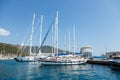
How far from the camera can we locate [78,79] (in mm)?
31094

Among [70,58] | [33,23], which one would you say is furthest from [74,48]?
[33,23]

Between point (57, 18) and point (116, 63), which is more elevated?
point (57, 18)

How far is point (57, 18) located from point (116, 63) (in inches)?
1211

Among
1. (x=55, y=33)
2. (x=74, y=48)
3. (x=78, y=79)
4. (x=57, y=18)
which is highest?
(x=57, y=18)

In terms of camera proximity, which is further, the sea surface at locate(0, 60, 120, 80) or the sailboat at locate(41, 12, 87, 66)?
the sailboat at locate(41, 12, 87, 66)

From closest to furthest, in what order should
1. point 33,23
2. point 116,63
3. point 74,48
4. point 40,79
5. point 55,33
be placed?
point 40,79, point 116,63, point 55,33, point 74,48, point 33,23

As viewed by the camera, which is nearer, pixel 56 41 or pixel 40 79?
pixel 40 79

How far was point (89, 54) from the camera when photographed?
416 ft

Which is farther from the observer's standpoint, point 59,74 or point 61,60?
point 61,60

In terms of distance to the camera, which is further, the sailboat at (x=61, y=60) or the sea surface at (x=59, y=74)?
the sailboat at (x=61, y=60)

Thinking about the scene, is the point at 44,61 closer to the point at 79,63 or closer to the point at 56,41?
the point at 56,41

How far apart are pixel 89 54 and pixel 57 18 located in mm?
64470

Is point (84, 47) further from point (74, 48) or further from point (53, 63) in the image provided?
point (53, 63)

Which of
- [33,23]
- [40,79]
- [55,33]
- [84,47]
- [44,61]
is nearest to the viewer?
[40,79]
